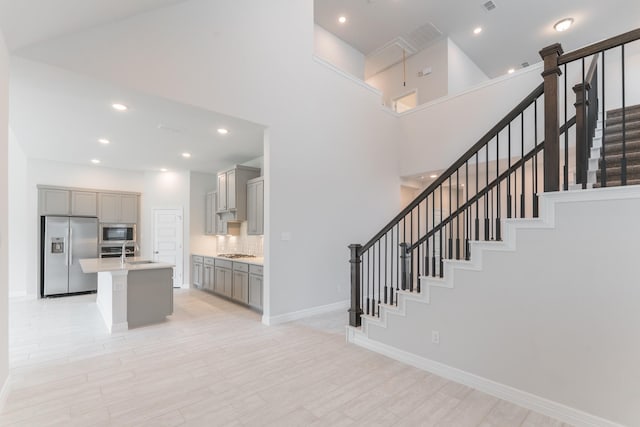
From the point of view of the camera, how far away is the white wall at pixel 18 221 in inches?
249

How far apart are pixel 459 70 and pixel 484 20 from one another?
3.87 feet

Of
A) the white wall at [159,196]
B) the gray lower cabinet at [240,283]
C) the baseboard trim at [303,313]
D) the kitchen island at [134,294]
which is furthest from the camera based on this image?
the white wall at [159,196]

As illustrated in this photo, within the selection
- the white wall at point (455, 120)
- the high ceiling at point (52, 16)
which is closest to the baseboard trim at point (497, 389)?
the white wall at point (455, 120)

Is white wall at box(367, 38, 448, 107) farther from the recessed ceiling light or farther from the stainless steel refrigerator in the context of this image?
the stainless steel refrigerator

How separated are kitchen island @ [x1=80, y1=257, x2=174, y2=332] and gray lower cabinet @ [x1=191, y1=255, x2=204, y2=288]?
2138mm

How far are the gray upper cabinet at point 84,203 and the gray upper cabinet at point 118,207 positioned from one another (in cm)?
10

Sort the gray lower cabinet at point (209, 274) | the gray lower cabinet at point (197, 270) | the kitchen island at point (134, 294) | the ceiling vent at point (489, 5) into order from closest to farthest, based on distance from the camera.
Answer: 1. the kitchen island at point (134, 294)
2. the ceiling vent at point (489, 5)
3. the gray lower cabinet at point (209, 274)
4. the gray lower cabinet at point (197, 270)

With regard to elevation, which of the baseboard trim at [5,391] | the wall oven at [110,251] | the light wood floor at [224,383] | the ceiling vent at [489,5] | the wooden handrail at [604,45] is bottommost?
the light wood floor at [224,383]

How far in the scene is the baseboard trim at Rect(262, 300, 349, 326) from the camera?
448 cm

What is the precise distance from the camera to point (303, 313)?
4824mm

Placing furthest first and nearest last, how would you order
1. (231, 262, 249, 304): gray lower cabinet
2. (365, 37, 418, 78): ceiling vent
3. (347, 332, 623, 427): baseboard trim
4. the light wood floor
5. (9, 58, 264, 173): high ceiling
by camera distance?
1. (365, 37, 418, 78): ceiling vent
2. (231, 262, 249, 304): gray lower cabinet
3. (9, 58, 264, 173): high ceiling
4. the light wood floor
5. (347, 332, 623, 427): baseboard trim

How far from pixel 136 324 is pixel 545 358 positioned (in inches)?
198

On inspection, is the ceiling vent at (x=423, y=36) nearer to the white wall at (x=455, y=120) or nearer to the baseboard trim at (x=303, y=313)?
the white wall at (x=455, y=120)

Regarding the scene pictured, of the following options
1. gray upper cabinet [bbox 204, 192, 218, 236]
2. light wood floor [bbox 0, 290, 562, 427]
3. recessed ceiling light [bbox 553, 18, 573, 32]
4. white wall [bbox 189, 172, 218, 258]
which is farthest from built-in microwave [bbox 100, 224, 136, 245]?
recessed ceiling light [bbox 553, 18, 573, 32]
